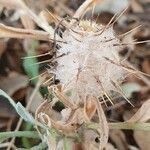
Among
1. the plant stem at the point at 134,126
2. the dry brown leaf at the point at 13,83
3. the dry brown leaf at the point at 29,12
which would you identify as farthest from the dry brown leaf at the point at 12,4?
the plant stem at the point at 134,126

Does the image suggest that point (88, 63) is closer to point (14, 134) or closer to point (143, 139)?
point (14, 134)

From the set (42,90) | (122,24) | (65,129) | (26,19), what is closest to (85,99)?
(65,129)

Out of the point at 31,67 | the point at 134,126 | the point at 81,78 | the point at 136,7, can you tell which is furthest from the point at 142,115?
the point at 136,7

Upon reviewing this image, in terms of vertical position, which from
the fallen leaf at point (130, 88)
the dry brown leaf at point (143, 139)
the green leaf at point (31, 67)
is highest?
the green leaf at point (31, 67)

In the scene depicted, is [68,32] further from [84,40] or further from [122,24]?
[122,24]

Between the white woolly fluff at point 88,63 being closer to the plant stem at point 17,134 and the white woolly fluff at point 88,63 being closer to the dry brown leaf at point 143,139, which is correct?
the plant stem at point 17,134
